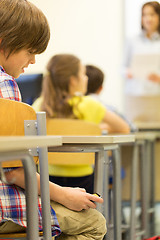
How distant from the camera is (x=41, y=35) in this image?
1.18 metres

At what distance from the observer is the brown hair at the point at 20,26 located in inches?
44.6

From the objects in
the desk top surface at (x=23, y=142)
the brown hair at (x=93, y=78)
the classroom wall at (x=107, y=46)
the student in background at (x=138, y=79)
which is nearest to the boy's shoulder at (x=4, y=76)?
the desk top surface at (x=23, y=142)

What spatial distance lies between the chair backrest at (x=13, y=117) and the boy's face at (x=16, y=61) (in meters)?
0.23

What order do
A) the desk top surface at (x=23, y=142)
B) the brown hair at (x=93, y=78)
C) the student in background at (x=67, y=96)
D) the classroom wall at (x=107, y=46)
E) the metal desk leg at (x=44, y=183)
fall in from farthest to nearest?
the classroom wall at (x=107, y=46), the brown hair at (x=93, y=78), the student in background at (x=67, y=96), the metal desk leg at (x=44, y=183), the desk top surface at (x=23, y=142)

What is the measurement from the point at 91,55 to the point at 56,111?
1876 millimetres

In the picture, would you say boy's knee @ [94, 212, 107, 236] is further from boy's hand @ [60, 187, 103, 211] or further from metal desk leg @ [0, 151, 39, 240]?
metal desk leg @ [0, 151, 39, 240]

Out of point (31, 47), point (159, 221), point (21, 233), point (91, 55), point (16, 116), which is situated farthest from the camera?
point (91, 55)

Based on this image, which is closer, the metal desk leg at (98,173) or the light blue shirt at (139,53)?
the metal desk leg at (98,173)

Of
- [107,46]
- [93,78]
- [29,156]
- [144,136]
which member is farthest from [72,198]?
[107,46]

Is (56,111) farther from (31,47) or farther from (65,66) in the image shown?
(31,47)

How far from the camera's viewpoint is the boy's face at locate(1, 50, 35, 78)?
45.9 inches

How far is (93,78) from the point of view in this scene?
2.56 m

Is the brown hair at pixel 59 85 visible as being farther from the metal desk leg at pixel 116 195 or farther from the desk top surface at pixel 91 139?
the desk top surface at pixel 91 139

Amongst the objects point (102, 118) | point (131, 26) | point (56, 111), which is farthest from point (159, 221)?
point (131, 26)
